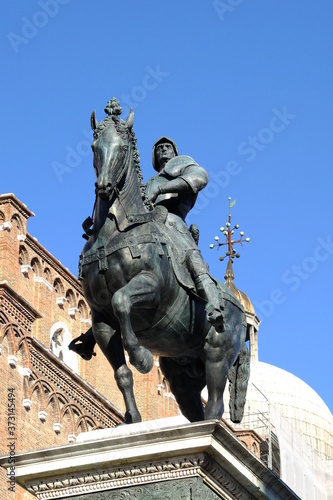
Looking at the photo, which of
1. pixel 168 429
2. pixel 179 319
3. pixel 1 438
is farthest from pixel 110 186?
pixel 1 438

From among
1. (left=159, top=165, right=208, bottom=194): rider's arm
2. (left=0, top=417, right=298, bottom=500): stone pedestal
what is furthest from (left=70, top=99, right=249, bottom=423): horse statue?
(left=0, top=417, right=298, bottom=500): stone pedestal

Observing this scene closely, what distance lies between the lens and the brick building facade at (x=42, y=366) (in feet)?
91.9

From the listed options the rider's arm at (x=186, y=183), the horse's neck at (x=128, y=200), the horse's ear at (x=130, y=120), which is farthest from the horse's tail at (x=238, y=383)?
the horse's ear at (x=130, y=120)

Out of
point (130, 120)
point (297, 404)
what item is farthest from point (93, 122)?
point (297, 404)

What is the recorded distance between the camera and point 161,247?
43.3 ft

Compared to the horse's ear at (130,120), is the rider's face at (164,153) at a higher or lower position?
higher

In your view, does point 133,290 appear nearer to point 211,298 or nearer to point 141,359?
point 141,359

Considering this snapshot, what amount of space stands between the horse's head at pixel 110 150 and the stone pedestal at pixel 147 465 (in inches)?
80.4

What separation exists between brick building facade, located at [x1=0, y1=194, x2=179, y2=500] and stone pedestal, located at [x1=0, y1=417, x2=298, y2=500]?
13.7m

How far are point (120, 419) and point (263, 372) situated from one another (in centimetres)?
2998

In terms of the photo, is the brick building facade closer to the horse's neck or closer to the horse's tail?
the horse's tail

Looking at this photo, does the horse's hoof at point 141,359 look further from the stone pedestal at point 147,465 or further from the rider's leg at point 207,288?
the rider's leg at point 207,288

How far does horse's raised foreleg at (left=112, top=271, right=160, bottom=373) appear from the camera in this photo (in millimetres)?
12547

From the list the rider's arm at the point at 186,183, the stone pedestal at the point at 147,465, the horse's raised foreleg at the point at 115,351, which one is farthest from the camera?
the rider's arm at the point at 186,183
